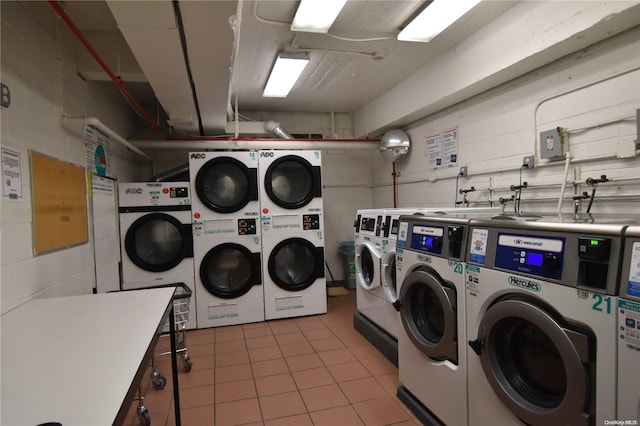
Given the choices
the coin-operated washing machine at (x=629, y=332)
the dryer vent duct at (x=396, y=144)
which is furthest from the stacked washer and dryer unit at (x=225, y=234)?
the coin-operated washing machine at (x=629, y=332)

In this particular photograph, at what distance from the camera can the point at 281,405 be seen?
2252mm

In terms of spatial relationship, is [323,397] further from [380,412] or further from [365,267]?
[365,267]

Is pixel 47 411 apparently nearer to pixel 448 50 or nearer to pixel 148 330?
pixel 148 330

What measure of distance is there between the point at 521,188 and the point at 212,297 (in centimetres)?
327

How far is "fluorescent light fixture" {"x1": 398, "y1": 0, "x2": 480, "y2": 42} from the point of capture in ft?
7.72

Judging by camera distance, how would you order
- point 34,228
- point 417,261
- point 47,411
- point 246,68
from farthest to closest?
point 246,68, point 417,261, point 34,228, point 47,411

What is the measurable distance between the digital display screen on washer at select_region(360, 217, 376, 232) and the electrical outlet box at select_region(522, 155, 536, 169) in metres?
1.33

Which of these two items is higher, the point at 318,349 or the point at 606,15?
the point at 606,15

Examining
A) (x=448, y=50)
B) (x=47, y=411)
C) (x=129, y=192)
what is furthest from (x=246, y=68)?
(x=47, y=411)

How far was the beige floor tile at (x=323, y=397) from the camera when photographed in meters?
2.23

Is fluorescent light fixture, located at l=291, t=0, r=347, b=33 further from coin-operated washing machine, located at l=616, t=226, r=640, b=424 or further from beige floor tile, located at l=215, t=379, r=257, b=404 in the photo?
beige floor tile, located at l=215, t=379, r=257, b=404

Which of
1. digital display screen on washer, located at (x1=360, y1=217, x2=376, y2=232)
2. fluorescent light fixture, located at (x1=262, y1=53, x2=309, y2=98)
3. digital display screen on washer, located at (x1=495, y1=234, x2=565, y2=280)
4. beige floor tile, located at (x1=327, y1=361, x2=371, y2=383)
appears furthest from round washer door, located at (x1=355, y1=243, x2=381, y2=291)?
fluorescent light fixture, located at (x1=262, y1=53, x2=309, y2=98)

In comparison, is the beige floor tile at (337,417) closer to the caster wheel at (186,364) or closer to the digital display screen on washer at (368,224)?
the caster wheel at (186,364)

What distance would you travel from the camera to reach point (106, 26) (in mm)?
2572
